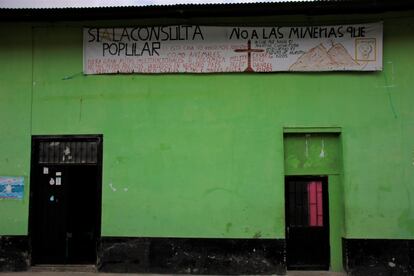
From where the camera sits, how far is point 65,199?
403 inches

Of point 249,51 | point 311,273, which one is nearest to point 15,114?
point 249,51

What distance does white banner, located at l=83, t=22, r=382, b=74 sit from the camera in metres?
9.84

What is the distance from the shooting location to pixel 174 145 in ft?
32.8

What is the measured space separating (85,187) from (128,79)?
2425 millimetres

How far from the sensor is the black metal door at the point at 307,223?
9.95m

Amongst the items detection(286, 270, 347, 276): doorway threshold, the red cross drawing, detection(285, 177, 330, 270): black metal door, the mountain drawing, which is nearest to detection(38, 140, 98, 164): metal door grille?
the red cross drawing

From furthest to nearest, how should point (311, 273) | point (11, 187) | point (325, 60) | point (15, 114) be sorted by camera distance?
point (15, 114)
point (11, 187)
point (325, 60)
point (311, 273)

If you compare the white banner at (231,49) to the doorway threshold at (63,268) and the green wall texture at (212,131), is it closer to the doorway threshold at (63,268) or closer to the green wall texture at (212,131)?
the green wall texture at (212,131)

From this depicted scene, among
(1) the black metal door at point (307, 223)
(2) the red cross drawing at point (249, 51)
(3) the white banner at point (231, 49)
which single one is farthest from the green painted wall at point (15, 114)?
(1) the black metal door at point (307, 223)

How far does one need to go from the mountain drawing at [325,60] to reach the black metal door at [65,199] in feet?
14.5

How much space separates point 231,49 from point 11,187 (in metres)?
5.37

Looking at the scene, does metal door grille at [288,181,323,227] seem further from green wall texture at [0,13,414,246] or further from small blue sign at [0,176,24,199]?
small blue sign at [0,176,24,199]

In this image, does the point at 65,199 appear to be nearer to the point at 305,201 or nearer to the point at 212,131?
the point at 212,131

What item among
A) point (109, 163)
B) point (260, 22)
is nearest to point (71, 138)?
point (109, 163)
